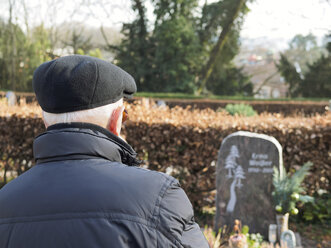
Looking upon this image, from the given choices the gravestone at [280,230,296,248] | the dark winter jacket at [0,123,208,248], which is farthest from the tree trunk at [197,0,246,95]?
the dark winter jacket at [0,123,208,248]

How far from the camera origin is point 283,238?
4.21m

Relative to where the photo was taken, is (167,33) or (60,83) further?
(167,33)

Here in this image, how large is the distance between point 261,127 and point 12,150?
4.32 meters

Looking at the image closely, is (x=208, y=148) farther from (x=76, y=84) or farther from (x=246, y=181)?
(x=76, y=84)

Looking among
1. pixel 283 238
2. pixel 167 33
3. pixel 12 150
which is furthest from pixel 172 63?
pixel 283 238

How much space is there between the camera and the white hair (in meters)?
1.18

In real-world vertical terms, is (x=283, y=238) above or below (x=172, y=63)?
below

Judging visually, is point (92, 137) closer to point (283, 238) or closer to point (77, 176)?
point (77, 176)

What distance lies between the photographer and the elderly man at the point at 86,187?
3.19 feet

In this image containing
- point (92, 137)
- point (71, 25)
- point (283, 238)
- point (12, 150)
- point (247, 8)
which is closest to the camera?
point (92, 137)

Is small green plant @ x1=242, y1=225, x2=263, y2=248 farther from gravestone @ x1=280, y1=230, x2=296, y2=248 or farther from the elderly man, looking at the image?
the elderly man

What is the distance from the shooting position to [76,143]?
1108 millimetres

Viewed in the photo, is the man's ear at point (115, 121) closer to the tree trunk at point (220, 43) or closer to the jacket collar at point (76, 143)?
the jacket collar at point (76, 143)

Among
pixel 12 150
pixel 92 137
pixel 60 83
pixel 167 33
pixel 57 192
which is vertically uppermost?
pixel 167 33
